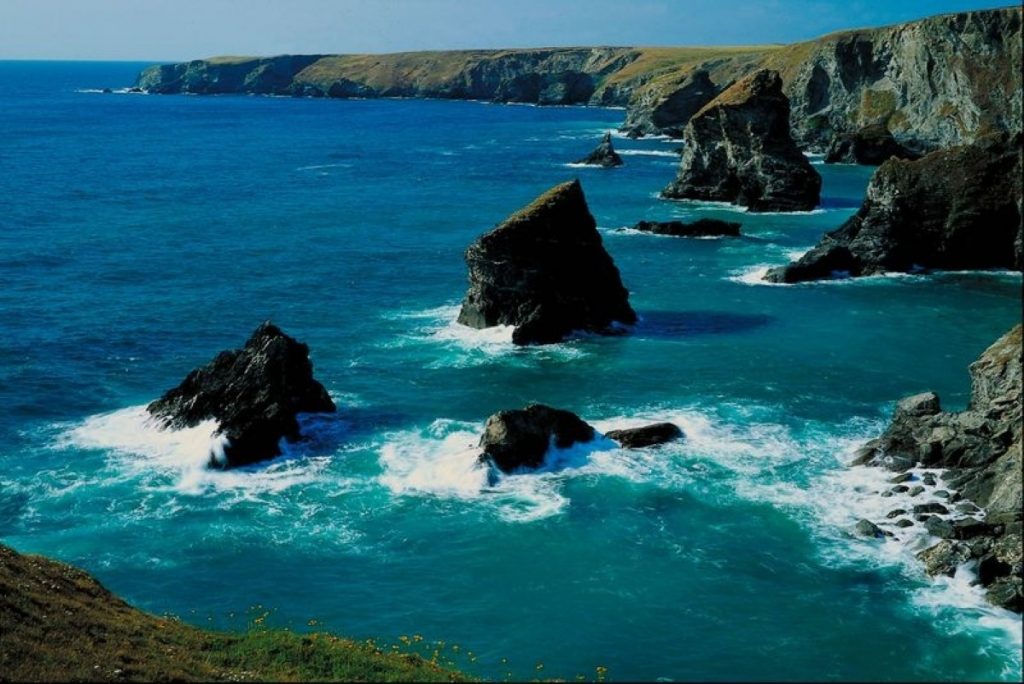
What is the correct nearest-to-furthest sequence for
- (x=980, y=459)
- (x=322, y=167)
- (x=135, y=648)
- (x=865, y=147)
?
(x=135, y=648) → (x=980, y=459) → (x=865, y=147) → (x=322, y=167)

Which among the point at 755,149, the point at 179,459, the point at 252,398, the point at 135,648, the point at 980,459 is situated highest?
the point at 755,149

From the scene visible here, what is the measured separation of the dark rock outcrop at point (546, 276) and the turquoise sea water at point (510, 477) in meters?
2.26

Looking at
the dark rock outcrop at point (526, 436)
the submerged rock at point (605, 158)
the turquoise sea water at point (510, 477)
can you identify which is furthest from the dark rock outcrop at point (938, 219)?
the submerged rock at point (605, 158)

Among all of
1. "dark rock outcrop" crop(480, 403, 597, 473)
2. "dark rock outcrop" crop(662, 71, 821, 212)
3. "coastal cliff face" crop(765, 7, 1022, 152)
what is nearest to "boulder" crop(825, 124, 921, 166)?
"coastal cliff face" crop(765, 7, 1022, 152)

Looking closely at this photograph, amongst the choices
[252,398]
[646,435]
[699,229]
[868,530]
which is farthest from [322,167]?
[868,530]

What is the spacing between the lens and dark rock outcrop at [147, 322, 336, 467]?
2114 inches

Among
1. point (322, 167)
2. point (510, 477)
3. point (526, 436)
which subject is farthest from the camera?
point (322, 167)

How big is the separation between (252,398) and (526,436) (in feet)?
48.5

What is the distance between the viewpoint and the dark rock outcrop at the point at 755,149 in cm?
12200

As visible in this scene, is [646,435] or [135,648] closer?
[135,648]

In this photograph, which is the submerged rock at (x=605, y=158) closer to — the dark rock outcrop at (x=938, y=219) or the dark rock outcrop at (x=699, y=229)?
the dark rock outcrop at (x=699, y=229)

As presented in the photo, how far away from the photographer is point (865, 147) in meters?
163

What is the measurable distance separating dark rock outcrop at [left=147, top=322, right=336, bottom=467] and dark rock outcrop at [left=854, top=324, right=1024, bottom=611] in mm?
28630

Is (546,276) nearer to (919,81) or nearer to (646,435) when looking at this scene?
(646,435)
